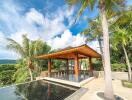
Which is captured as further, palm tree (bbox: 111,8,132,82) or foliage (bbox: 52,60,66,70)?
foliage (bbox: 52,60,66,70)

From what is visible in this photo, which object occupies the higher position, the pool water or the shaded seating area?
the shaded seating area

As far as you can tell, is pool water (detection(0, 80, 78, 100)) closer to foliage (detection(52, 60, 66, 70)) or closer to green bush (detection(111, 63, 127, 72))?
green bush (detection(111, 63, 127, 72))

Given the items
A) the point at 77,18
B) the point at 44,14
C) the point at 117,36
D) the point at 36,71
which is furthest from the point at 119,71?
the point at 44,14

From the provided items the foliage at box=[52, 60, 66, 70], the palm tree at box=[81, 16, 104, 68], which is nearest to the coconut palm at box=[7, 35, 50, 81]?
the palm tree at box=[81, 16, 104, 68]

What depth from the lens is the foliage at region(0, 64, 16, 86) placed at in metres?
17.7

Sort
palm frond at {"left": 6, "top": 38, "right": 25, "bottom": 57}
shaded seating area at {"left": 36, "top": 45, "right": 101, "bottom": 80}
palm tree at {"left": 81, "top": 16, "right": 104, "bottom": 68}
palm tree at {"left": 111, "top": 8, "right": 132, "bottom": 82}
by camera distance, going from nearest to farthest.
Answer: shaded seating area at {"left": 36, "top": 45, "right": 101, "bottom": 80} → palm tree at {"left": 111, "top": 8, "right": 132, "bottom": 82} → palm frond at {"left": 6, "top": 38, "right": 25, "bottom": 57} → palm tree at {"left": 81, "top": 16, "right": 104, "bottom": 68}

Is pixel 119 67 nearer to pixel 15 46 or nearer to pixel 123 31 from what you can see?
pixel 123 31

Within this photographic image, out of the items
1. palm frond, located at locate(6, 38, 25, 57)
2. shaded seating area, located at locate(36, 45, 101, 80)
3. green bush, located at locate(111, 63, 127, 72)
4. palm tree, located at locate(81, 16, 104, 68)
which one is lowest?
Answer: green bush, located at locate(111, 63, 127, 72)

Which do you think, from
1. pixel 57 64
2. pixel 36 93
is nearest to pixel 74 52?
pixel 36 93

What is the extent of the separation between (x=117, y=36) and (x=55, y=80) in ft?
28.2

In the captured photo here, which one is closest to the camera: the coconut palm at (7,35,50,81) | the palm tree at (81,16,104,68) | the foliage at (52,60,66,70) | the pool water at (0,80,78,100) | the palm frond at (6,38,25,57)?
the pool water at (0,80,78,100)

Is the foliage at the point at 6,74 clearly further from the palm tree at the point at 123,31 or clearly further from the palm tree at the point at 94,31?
the palm tree at the point at 123,31

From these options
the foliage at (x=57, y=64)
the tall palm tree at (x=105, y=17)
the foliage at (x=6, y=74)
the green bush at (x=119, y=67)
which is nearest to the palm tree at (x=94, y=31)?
the green bush at (x=119, y=67)

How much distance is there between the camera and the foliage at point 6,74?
17747mm
